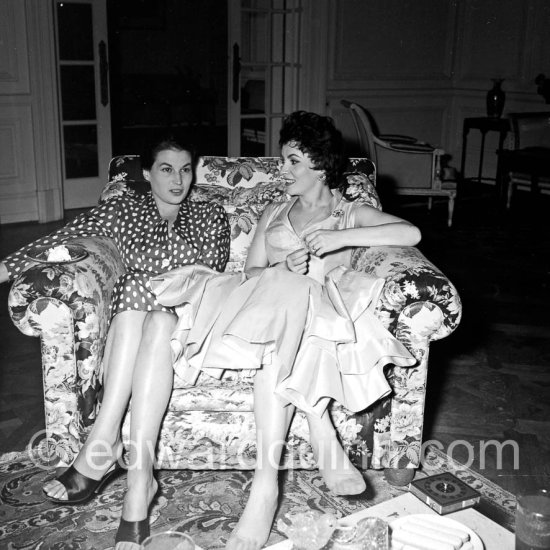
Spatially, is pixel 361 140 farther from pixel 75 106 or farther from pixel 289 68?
pixel 75 106

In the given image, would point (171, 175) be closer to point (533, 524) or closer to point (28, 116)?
point (533, 524)

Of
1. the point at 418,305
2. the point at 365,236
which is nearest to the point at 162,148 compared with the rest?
the point at 365,236

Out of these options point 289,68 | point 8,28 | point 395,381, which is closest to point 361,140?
point 289,68

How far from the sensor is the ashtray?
2.08 metres

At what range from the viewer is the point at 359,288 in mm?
2037

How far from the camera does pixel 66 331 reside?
2.04 meters

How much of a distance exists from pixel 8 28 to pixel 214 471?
3841 millimetres

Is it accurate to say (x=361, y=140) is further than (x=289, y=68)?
No

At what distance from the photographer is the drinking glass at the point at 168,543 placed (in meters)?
1.26

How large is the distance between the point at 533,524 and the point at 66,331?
1277 millimetres

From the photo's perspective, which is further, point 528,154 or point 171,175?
point 528,154

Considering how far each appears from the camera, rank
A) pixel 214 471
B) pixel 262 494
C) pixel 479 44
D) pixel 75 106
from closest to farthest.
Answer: pixel 262 494, pixel 214 471, pixel 75 106, pixel 479 44

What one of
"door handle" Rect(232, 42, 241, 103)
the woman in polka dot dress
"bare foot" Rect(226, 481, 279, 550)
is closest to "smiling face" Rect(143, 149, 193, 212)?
the woman in polka dot dress

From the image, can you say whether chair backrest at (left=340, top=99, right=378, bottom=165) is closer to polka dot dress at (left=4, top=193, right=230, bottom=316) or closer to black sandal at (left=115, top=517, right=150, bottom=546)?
polka dot dress at (left=4, top=193, right=230, bottom=316)
